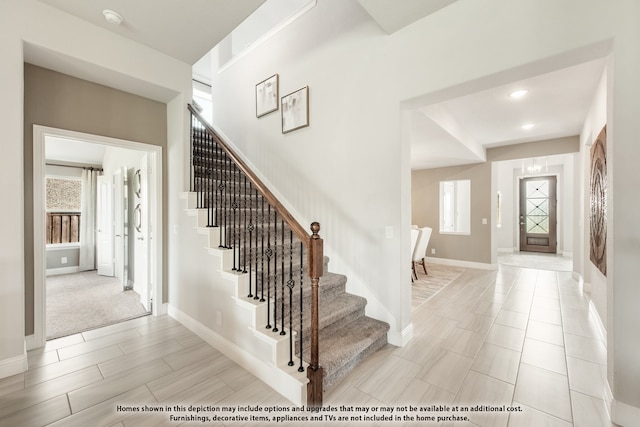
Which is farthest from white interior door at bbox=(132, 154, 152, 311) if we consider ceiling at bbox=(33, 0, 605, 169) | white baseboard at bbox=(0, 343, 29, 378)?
white baseboard at bbox=(0, 343, 29, 378)

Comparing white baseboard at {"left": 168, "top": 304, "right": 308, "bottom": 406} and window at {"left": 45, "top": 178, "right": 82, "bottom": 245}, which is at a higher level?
window at {"left": 45, "top": 178, "right": 82, "bottom": 245}

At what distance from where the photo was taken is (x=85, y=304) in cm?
379

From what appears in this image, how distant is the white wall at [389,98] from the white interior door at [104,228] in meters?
3.49

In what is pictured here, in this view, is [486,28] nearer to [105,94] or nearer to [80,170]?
[105,94]

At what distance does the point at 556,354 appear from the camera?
245 centimetres

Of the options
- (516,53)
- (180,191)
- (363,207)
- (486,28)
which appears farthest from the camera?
(180,191)

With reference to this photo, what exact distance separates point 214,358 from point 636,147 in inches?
132

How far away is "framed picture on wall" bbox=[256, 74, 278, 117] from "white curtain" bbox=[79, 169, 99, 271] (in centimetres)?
490

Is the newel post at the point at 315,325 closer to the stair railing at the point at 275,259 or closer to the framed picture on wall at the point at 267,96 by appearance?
the stair railing at the point at 275,259

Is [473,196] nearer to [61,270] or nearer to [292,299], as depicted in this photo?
[292,299]

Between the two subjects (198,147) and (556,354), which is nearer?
(556,354)

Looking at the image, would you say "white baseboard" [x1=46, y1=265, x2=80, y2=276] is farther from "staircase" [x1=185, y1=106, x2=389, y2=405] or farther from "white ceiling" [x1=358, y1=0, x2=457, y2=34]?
"white ceiling" [x1=358, y1=0, x2=457, y2=34]

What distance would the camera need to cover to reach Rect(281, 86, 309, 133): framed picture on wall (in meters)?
3.37

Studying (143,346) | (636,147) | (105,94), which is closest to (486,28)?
(636,147)
